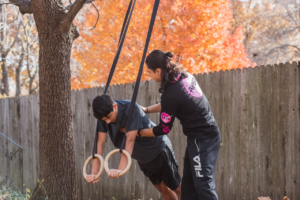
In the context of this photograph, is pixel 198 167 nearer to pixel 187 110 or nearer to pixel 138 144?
pixel 187 110

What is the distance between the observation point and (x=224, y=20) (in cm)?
980

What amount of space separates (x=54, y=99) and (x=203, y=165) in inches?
85.7

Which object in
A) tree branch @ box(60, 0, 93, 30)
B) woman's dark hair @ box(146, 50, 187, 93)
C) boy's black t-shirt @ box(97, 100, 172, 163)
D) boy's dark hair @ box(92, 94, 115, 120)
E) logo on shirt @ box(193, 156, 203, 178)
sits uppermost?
tree branch @ box(60, 0, 93, 30)

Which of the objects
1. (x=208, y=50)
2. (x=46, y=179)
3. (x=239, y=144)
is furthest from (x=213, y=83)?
(x=208, y=50)

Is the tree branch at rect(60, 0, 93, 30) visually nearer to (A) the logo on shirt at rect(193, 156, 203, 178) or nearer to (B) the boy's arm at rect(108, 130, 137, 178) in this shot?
(B) the boy's arm at rect(108, 130, 137, 178)

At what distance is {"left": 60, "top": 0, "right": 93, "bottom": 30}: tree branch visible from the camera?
3.74 metres

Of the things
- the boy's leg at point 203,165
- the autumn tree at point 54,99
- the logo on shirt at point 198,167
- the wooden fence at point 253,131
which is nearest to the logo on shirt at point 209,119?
the boy's leg at point 203,165

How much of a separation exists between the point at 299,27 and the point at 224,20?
10.6m

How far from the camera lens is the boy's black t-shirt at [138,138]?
3262 millimetres

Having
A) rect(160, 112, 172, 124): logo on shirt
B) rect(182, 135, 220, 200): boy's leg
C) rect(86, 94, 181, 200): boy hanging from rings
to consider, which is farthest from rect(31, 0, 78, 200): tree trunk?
rect(182, 135, 220, 200): boy's leg

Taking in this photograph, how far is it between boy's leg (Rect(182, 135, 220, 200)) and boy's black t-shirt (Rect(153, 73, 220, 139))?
0.08m

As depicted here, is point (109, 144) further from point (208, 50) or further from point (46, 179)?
point (208, 50)

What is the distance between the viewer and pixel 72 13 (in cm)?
382

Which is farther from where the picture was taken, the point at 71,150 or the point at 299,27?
the point at 299,27
